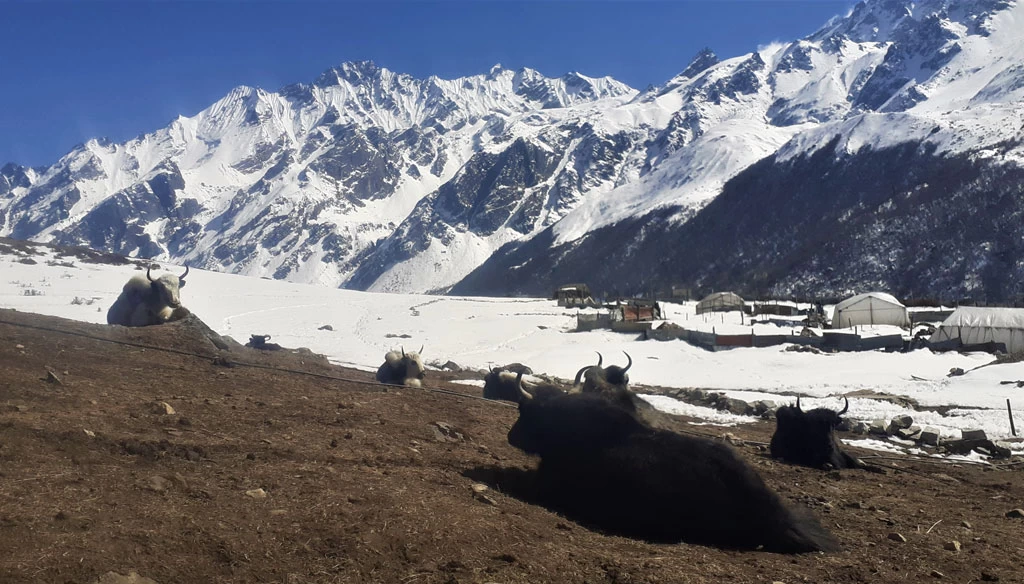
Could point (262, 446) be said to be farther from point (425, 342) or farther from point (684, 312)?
point (684, 312)

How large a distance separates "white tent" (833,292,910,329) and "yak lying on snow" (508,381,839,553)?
51.4 metres

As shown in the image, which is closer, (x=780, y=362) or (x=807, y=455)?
(x=807, y=455)

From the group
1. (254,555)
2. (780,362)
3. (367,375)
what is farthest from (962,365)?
(254,555)

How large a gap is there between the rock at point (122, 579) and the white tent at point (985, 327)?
42.2 meters

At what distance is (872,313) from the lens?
178ft

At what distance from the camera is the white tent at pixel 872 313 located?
5416 cm

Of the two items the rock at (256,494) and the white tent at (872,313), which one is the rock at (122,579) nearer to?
the rock at (256,494)

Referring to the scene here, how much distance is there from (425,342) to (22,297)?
18123 millimetres

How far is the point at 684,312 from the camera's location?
217ft

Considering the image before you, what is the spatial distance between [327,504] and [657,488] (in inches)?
122

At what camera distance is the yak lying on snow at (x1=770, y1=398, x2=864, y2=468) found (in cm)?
1173

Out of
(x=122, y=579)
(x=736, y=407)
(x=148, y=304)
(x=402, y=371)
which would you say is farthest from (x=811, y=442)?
(x=148, y=304)

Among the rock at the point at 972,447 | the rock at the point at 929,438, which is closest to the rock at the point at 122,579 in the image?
the rock at the point at 972,447

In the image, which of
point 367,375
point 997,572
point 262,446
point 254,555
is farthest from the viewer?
point 367,375
